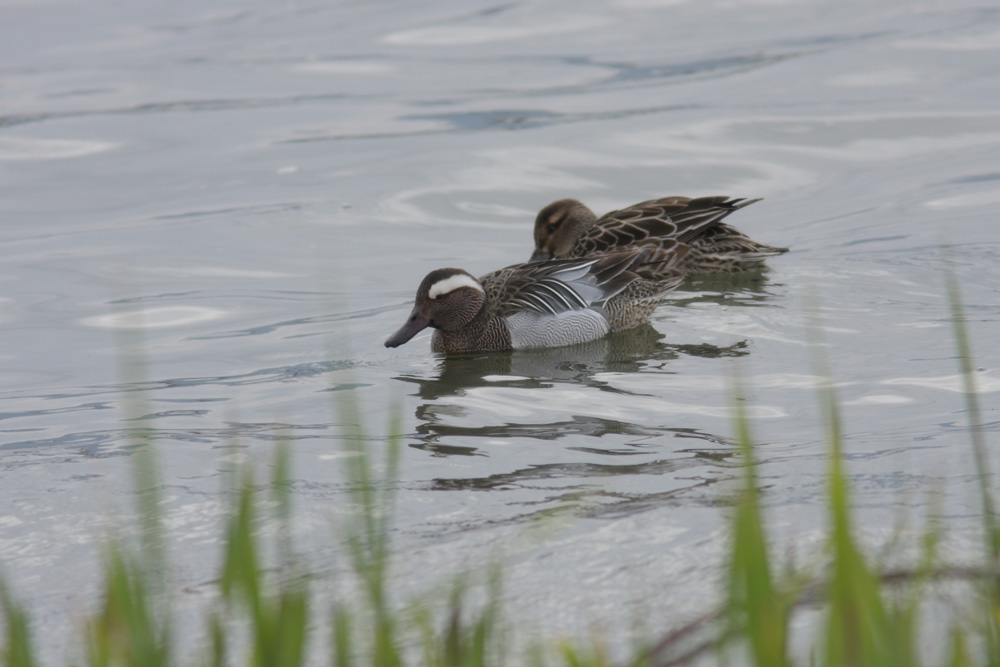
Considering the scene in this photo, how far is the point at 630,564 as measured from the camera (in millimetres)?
4316

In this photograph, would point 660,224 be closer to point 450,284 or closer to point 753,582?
point 450,284

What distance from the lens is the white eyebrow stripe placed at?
29.2 ft

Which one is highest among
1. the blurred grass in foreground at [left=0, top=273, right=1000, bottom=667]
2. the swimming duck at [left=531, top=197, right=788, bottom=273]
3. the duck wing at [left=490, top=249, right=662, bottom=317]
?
the swimming duck at [left=531, top=197, right=788, bottom=273]

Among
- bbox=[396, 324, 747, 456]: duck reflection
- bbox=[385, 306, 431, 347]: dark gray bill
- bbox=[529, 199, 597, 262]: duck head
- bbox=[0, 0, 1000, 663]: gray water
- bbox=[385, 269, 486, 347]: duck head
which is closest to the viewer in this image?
bbox=[0, 0, 1000, 663]: gray water

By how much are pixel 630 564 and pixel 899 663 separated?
7.38 feet

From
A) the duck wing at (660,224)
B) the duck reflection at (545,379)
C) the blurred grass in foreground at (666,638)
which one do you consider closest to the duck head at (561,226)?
the duck wing at (660,224)

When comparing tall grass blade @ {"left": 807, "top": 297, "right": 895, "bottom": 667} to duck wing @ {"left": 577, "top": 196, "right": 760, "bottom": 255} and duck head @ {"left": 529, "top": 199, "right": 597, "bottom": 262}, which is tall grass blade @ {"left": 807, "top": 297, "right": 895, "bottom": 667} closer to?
duck wing @ {"left": 577, "top": 196, "right": 760, "bottom": 255}

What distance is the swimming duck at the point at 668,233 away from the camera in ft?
35.1

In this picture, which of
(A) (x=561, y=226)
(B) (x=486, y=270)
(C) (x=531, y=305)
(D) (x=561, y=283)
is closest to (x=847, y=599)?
(C) (x=531, y=305)

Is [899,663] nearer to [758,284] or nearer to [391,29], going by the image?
[758,284]

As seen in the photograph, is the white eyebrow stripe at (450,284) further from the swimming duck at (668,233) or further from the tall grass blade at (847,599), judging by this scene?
the tall grass blade at (847,599)

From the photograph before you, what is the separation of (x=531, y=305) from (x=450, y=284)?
59 centimetres

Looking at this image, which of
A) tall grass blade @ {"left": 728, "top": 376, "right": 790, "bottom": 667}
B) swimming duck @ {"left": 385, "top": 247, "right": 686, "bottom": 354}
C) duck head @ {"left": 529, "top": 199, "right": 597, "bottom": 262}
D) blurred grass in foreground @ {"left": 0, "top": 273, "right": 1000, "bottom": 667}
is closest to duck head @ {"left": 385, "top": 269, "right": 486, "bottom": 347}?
swimming duck @ {"left": 385, "top": 247, "right": 686, "bottom": 354}

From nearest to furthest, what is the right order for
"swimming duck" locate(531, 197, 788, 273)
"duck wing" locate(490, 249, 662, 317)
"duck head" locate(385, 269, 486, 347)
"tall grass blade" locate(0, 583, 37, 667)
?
"tall grass blade" locate(0, 583, 37, 667)
"duck head" locate(385, 269, 486, 347)
"duck wing" locate(490, 249, 662, 317)
"swimming duck" locate(531, 197, 788, 273)
